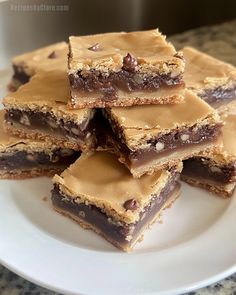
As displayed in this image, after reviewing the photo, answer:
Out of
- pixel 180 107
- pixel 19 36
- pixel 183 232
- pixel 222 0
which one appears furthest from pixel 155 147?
pixel 222 0

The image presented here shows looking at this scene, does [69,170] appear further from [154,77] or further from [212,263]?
[212,263]

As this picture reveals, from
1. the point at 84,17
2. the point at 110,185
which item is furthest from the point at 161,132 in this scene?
the point at 84,17

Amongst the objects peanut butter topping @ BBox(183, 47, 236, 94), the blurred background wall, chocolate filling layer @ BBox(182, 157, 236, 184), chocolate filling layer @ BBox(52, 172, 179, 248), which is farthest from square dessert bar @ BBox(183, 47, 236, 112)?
the blurred background wall

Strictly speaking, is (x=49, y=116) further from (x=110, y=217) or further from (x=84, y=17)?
(x=84, y=17)

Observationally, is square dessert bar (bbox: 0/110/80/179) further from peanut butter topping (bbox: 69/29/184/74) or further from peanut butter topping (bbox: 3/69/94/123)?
peanut butter topping (bbox: 69/29/184/74)

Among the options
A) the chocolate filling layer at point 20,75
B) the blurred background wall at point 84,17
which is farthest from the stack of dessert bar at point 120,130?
the blurred background wall at point 84,17

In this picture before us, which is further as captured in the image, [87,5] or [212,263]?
[87,5]

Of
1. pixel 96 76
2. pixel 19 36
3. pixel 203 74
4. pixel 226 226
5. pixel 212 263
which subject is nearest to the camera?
pixel 212 263

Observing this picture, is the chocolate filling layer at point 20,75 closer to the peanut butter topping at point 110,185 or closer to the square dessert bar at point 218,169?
the peanut butter topping at point 110,185
